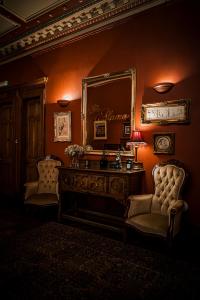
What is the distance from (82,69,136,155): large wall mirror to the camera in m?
4.11

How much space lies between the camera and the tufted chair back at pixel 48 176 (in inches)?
194

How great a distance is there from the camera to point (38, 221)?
4414 mm

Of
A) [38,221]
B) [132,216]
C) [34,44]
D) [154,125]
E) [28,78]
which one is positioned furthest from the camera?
[28,78]

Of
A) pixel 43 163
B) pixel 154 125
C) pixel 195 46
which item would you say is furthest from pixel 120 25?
pixel 43 163

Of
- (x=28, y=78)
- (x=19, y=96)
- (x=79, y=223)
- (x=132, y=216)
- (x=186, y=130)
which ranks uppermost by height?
(x=28, y=78)

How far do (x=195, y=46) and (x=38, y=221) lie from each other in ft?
12.5

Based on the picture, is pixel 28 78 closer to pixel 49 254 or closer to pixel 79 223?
pixel 79 223

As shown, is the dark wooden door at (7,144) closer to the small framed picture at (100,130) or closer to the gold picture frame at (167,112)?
the small framed picture at (100,130)

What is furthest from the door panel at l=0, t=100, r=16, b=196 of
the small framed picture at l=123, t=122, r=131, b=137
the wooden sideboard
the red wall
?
the small framed picture at l=123, t=122, r=131, b=137

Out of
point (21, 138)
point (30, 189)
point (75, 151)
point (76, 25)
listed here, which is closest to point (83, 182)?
point (75, 151)

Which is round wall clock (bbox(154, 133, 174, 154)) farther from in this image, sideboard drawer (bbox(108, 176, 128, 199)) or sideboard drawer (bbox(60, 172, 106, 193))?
sideboard drawer (bbox(60, 172, 106, 193))

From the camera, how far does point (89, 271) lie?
2646 mm

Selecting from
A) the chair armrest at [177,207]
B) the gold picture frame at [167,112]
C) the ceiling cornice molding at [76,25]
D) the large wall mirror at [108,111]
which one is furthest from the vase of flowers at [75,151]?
the ceiling cornice molding at [76,25]

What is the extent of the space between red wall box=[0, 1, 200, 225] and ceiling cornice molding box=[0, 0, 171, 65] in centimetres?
14
